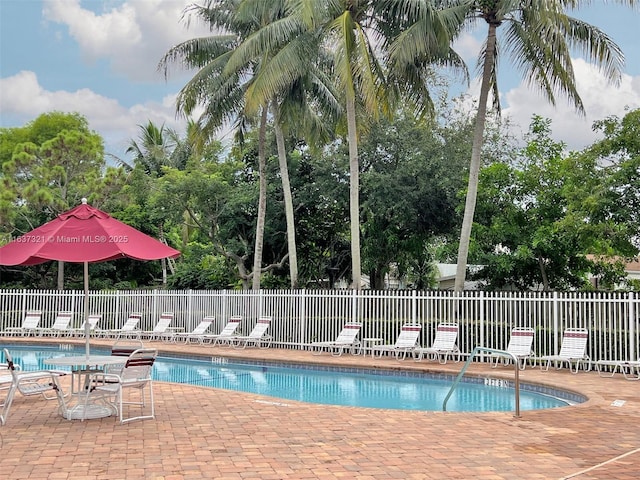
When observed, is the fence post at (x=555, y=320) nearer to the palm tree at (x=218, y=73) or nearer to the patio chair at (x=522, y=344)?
the patio chair at (x=522, y=344)

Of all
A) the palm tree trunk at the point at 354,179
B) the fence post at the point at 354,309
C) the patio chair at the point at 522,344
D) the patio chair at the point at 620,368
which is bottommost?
the patio chair at the point at 620,368

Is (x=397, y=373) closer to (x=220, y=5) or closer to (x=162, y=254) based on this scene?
(x=162, y=254)

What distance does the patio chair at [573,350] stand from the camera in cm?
1274

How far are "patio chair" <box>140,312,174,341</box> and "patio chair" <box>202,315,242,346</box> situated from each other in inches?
51.4

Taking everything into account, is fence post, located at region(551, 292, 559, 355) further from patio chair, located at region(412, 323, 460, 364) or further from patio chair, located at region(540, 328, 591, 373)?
patio chair, located at region(412, 323, 460, 364)

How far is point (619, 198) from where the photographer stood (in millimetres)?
15180

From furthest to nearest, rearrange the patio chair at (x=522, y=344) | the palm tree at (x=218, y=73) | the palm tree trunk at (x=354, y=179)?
the palm tree at (x=218, y=73) → the palm tree trunk at (x=354, y=179) → the patio chair at (x=522, y=344)

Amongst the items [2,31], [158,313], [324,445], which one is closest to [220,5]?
[2,31]

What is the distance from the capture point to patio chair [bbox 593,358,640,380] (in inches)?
480

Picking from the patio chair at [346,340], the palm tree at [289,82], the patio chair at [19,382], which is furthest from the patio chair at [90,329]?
the patio chair at [19,382]

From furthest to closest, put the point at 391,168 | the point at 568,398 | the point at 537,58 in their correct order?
the point at 391,168
the point at 537,58
the point at 568,398

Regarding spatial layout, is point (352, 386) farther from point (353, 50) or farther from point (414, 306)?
point (353, 50)

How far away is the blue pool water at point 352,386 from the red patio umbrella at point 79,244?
144 inches

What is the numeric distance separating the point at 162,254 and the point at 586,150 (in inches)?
451
